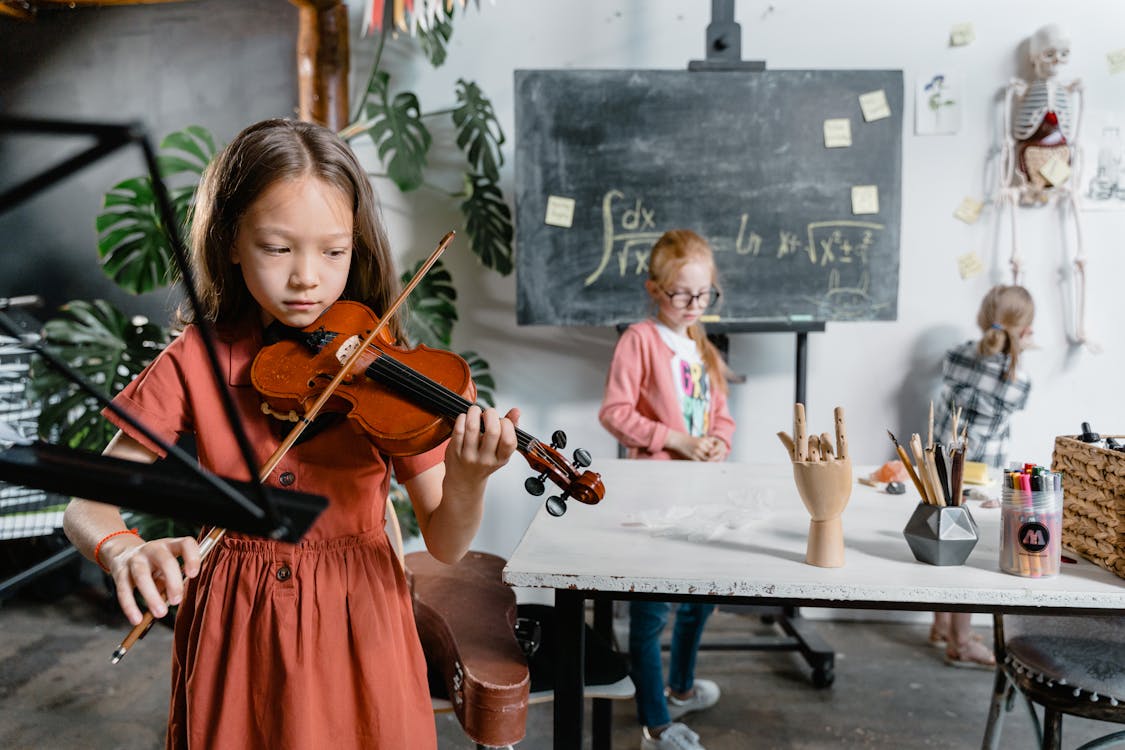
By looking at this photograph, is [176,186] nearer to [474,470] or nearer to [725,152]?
[725,152]

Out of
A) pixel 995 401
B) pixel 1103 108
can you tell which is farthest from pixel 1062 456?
pixel 1103 108

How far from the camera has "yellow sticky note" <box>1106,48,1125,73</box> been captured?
2.91m

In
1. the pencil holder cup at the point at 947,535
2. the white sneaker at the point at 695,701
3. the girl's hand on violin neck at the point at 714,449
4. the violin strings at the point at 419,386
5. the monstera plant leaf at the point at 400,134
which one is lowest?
the white sneaker at the point at 695,701

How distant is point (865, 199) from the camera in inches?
109

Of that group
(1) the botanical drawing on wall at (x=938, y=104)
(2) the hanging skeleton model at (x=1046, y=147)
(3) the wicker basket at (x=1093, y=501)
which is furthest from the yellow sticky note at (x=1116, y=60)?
(3) the wicker basket at (x=1093, y=501)

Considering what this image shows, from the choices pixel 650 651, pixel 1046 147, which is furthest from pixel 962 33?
pixel 650 651

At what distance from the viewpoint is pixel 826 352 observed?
123 inches

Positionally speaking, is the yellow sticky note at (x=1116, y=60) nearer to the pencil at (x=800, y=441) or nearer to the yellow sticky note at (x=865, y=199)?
the yellow sticky note at (x=865, y=199)

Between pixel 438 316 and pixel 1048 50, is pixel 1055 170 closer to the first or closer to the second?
pixel 1048 50

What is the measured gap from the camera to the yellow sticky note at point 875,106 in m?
2.74

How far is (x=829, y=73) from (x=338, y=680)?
242cm

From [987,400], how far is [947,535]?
5.68ft

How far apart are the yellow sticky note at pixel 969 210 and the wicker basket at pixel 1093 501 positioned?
1.80 m

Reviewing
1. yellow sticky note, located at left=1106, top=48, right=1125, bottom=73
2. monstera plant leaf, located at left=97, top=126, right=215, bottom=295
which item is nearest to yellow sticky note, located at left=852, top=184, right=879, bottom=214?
yellow sticky note, located at left=1106, top=48, right=1125, bottom=73
